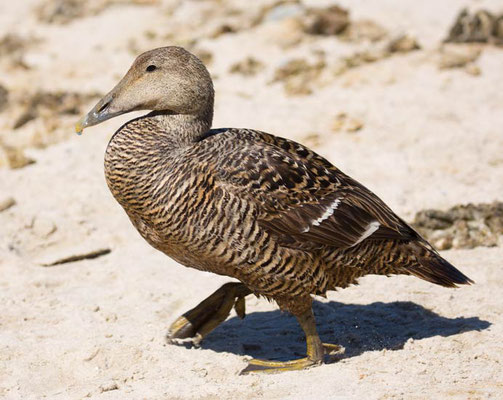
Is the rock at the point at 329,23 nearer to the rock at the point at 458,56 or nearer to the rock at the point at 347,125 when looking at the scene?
the rock at the point at 458,56

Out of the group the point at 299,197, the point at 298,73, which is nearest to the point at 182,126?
the point at 299,197

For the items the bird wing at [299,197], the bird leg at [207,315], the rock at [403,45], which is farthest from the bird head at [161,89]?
the rock at [403,45]

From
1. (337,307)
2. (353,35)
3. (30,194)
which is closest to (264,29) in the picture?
(353,35)

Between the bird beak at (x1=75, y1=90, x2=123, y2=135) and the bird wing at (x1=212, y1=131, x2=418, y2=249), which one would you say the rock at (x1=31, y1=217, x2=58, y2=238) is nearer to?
the bird beak at (x1=75, y1=90, x2=123, y2=135)

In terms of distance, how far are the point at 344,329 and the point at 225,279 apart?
1.21m

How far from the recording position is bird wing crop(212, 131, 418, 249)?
495 cm

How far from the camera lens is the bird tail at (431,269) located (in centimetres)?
535

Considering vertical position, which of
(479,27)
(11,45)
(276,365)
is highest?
(479,27)

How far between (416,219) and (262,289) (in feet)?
8.23

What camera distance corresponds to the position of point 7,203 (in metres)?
7.81

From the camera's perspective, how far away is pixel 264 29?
1227 cm

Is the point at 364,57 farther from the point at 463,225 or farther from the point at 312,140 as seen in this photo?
the point at 463,225

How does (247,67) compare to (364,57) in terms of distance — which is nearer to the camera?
(364,57)

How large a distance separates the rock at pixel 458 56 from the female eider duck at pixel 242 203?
17.5 feet
